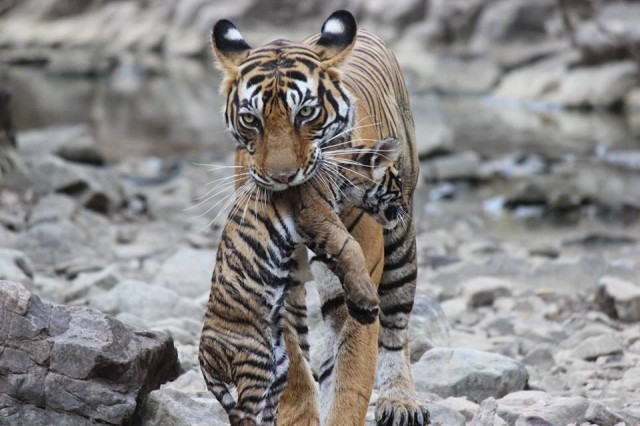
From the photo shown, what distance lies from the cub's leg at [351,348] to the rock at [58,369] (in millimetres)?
823

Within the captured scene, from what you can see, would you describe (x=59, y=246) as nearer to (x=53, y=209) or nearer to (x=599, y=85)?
(x=53, y=209)

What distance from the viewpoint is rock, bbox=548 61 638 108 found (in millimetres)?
23500

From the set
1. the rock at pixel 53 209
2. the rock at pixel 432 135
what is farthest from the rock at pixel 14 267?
the rock at pixel 432 135

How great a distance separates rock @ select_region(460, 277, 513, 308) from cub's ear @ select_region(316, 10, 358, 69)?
4333 millimetres

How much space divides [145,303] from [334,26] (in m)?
3.54

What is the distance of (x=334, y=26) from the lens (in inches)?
177

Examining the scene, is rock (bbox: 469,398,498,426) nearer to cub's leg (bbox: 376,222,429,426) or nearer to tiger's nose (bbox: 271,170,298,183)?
cub's leg (bbox: 376,222,429,426)

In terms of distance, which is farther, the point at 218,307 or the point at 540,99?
the point at 540,99

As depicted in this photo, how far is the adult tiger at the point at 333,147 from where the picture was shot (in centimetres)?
403

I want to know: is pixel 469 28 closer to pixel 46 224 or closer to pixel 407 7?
pixel 407 7

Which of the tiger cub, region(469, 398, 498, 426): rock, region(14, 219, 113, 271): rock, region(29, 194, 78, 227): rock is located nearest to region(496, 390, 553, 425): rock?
region(469, 398, 498, 426): rock

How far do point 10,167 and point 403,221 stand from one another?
7.96m

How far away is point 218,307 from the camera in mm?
3979

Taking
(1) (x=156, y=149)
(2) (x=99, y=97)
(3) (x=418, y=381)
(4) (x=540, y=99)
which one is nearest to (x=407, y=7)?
(4) (x=540, y=99)
